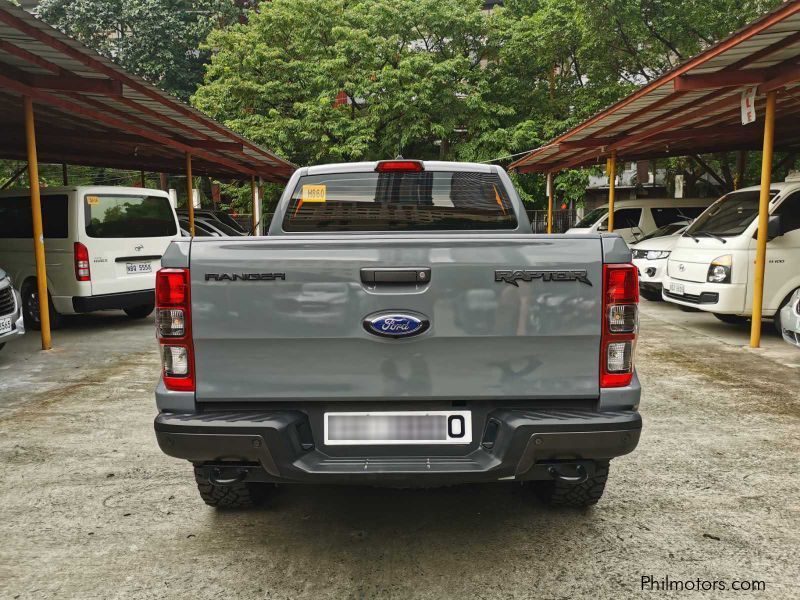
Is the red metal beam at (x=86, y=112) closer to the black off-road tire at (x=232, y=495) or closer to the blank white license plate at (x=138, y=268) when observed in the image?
the blank white license plate at (x=138, y=268)

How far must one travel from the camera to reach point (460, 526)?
3.39 m

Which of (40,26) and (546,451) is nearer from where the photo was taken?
(546,451)

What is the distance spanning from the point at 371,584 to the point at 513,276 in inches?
54.0

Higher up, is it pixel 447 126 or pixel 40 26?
pixel 447 126

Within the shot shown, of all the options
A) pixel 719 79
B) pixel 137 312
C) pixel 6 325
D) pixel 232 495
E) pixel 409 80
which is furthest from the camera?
pixel 409 80

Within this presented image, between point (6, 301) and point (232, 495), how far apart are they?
14.9 ft

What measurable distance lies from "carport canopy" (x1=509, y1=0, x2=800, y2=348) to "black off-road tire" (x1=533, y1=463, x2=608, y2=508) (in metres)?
4.46

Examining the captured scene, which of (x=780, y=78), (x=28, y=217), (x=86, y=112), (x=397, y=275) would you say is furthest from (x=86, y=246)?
(x=780, y=78)

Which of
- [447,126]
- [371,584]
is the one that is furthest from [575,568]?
[447,126]

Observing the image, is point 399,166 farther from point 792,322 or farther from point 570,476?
point 792,322

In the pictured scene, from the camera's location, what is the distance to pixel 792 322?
22.0 feet

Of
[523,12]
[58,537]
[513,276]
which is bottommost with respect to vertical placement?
[58,537]

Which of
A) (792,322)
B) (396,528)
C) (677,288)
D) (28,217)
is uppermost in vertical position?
(28,217)

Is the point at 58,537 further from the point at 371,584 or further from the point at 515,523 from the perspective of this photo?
the point at 515,523
